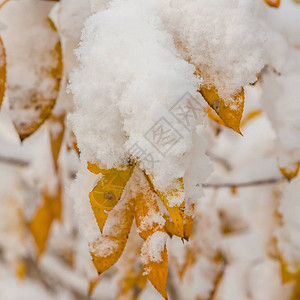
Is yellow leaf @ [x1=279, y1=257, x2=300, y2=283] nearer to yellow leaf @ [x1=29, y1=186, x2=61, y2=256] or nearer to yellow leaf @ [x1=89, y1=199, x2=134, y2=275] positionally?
yellow leaf @ [x1=89, y1=199, x2=134, y2=275]

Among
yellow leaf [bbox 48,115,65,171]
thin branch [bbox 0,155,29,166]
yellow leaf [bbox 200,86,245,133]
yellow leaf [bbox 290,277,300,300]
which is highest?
yellow leaf [bbox 200,86,245,133]

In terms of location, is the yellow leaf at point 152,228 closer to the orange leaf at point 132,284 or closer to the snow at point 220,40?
the snow at point 220,40

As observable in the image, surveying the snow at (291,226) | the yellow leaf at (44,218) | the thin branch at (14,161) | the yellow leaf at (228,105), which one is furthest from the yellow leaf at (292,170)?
the thin branch at (14,161)

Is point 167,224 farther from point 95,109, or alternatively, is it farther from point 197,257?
point 197,257

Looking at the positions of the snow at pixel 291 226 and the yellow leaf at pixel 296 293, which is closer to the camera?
the snow at pixel 291 226

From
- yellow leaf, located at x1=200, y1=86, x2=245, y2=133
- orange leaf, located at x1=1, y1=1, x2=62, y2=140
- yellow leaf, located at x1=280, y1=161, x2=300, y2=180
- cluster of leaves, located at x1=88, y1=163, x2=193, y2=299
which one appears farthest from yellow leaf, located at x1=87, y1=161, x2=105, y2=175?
yellow leaf, located at x1=280, y1=161, x2=300, y2=180

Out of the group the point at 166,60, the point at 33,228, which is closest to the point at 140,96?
the point at 166,60

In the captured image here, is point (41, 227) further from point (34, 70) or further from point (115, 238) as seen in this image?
point (115, 238)
